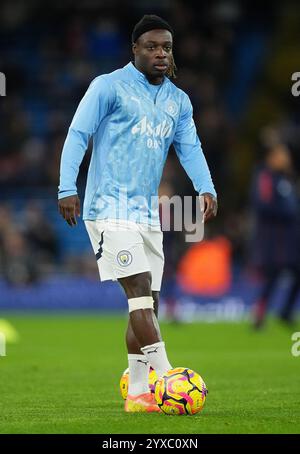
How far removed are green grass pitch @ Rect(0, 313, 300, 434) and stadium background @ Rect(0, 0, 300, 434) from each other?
0.03 m

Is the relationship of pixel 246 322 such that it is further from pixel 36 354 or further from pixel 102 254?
pixel 102 254

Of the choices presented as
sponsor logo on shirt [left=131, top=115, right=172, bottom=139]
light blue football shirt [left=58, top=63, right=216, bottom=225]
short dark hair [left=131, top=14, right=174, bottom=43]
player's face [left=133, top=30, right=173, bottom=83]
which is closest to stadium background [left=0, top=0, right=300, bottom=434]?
light blue football shirt [left=58, top=63, right=216, bottom=225]

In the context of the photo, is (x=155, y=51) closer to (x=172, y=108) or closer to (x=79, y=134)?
(x=172, y=108)

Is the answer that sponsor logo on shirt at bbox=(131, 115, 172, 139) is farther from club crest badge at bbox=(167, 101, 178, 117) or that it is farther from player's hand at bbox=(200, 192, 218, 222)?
player's hand at bbox=(200, 192, 218, 222)

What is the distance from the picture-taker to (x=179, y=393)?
691 cm

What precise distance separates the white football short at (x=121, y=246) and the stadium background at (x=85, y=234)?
2.93ft

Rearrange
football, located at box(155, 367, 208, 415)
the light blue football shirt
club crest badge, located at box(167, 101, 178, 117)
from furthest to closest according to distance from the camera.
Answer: club crest badge, located at box(167, 101, 178, 117), the light blue football shirt, football, located at box(155, 367, 208, 415)

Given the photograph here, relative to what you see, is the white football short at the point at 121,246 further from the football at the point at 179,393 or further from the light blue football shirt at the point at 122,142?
the football at the point at 179,393

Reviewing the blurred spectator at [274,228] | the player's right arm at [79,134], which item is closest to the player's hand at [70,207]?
the player's right arm at [79,134]

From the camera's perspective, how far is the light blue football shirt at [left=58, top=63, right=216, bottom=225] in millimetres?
7191

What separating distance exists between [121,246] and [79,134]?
744mm

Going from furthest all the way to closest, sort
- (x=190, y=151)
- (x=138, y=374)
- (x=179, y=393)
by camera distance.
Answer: (x=190, y=151) < (x=138, y=374) < (x=179, y=393)

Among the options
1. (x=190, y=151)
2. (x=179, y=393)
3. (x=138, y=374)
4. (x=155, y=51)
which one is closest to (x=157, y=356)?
(x=179, y=393)
